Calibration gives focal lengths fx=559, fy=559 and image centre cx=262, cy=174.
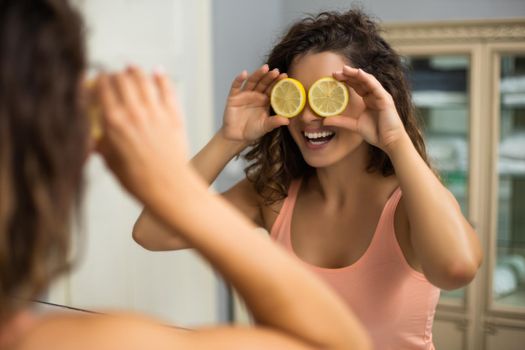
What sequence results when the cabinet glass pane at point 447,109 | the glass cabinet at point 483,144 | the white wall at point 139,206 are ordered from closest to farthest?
the white wall at point 139,206 → the glass cabinet at point 483,144 → the cabinet glass pane at point 447,109

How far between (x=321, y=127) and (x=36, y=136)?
0.50 meters

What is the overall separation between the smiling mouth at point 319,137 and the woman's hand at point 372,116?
31 mm

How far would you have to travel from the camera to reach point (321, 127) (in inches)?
29.9

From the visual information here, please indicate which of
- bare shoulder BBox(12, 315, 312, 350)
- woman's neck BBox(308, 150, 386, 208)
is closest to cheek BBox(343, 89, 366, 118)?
woman's neck BBox(308, 150, 386, 208)

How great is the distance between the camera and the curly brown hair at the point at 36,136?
30 cm

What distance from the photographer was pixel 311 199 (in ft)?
2.81

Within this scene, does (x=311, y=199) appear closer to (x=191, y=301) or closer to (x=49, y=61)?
(x=49, y=61)

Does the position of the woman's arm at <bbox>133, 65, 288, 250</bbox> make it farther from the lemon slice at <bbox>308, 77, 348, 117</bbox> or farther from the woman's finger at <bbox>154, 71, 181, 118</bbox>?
the woman's finger at <bbox>154, 71, 181, 118</bbox>

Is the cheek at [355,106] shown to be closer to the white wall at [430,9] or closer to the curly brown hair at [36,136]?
the curly brown hair at [36,136]

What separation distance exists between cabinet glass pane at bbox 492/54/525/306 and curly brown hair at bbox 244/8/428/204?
1067mm

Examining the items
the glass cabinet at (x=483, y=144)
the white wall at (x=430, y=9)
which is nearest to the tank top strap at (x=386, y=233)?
the glass cabinet at (x=483, y=144)

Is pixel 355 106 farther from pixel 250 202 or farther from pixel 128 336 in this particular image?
pixel 128 336

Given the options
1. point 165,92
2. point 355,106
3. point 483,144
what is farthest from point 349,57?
point 483,144

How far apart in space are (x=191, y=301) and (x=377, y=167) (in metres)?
0.96
